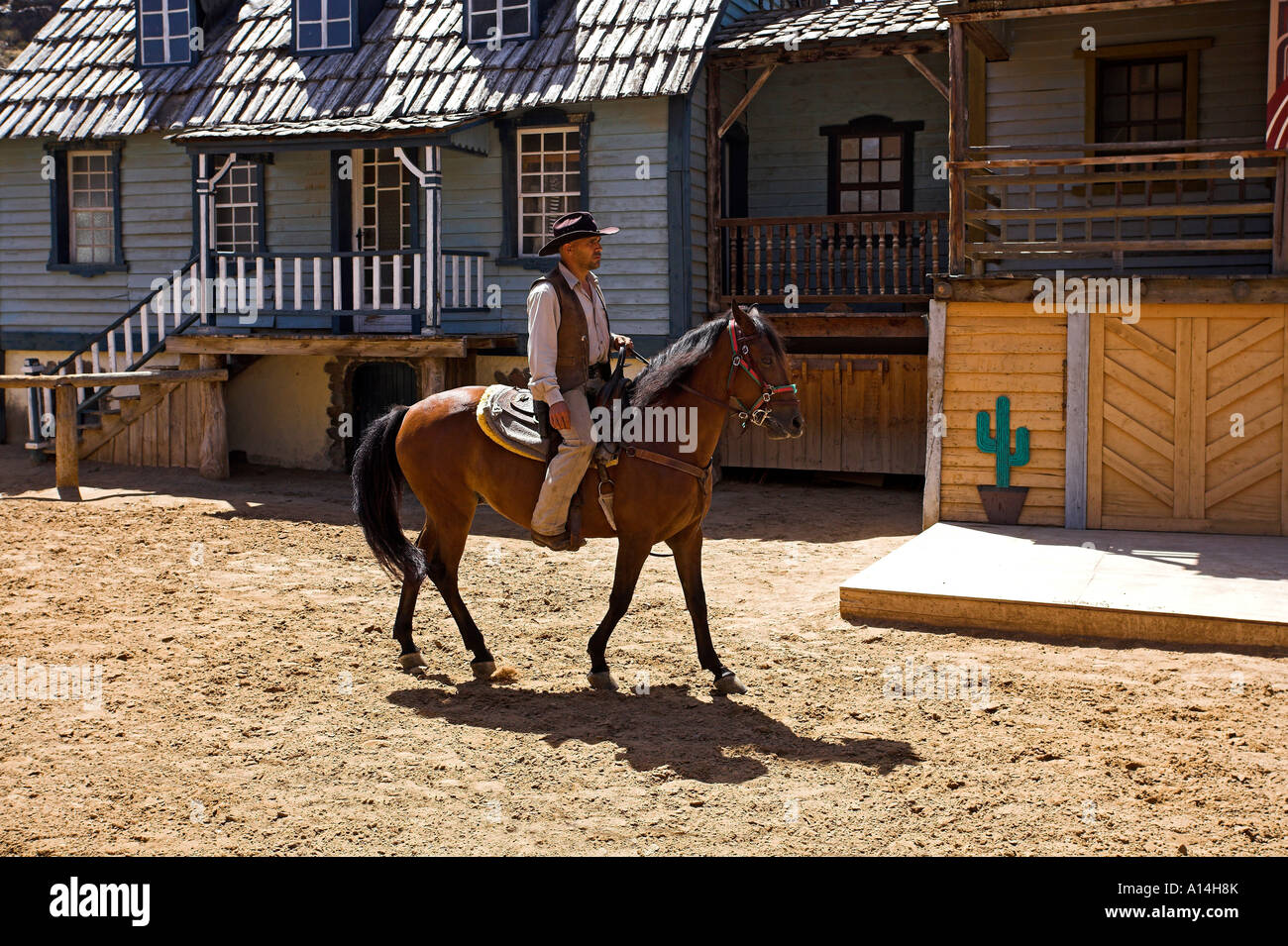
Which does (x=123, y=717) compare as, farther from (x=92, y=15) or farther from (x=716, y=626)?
(x=92, y=15)

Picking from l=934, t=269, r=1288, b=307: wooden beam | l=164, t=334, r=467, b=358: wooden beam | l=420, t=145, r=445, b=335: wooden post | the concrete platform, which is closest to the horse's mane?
the concrete platform

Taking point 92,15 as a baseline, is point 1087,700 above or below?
below

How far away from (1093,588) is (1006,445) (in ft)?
9.67

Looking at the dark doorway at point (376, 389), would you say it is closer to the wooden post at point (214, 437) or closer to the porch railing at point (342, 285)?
the porch railing at point (342, 285)

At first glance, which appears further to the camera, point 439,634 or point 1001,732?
point 439,634

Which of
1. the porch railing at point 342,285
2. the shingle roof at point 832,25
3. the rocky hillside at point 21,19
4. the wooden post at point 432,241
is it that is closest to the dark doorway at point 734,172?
the shingle roof at point 832,25

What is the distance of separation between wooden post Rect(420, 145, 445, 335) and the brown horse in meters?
7.43

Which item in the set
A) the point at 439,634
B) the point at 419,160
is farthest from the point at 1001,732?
the point at 419,160

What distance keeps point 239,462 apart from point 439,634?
404 inches

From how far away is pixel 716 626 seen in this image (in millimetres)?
8469

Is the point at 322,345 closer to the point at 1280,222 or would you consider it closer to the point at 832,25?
the point at 832,25

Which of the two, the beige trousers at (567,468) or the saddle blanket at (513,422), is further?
the saddle blanket at (513,422)

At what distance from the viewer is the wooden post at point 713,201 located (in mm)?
15047

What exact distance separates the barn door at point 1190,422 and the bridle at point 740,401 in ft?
17.1
